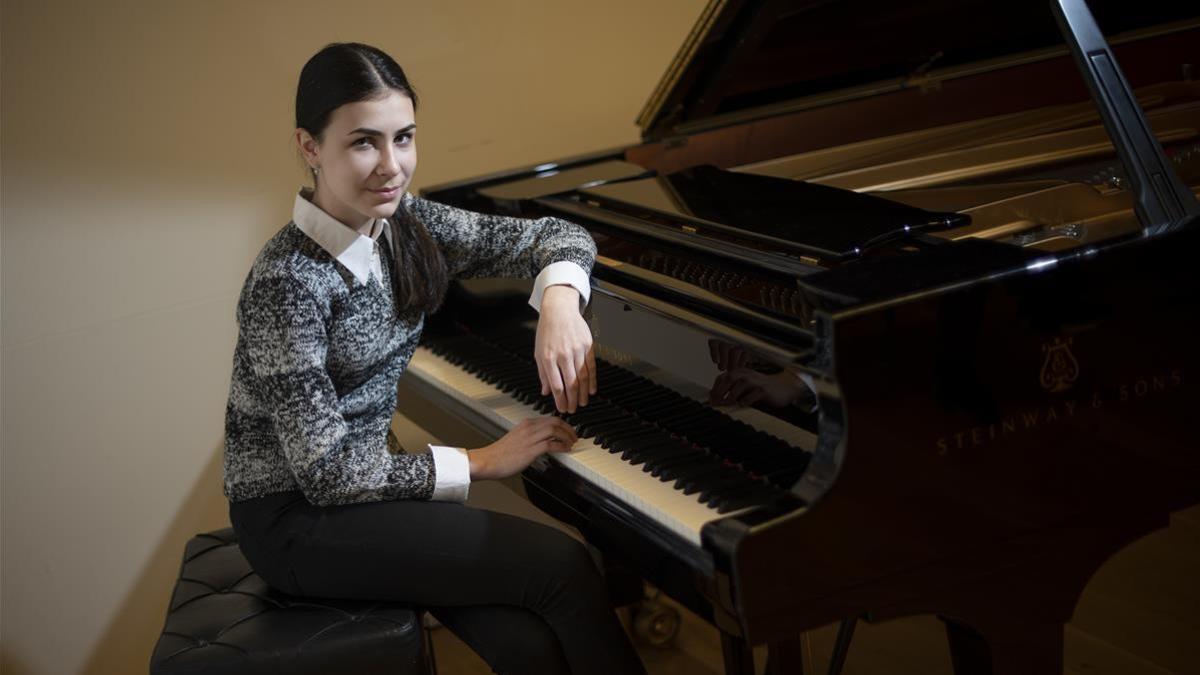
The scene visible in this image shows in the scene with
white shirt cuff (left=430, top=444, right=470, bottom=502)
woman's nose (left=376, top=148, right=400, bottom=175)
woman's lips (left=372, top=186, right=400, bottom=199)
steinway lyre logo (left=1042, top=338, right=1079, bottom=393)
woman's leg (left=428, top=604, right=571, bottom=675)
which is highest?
woman's nose (left=376, top=148, right=400, bottom=175)

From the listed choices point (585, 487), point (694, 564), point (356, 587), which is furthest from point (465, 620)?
point (694, 564)

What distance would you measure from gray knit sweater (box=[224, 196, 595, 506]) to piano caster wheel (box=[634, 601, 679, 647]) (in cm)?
95

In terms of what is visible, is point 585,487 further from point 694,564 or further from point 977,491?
point 977,491

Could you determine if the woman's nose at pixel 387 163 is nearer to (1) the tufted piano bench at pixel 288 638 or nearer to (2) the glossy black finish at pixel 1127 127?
(1) the tufted piano bench at pixel 288 638

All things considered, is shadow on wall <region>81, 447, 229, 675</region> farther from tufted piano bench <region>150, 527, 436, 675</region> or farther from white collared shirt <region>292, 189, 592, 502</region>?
white collared shirt <region>292, 189, 592, 502</region>

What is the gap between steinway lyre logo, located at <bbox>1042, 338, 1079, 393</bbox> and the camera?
1.45m

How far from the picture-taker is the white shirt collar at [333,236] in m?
1.79

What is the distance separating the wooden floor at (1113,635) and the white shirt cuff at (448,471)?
100cm

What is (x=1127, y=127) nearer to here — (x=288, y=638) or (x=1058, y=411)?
(x=1058, y=411)

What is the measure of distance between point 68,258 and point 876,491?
1.88 metres

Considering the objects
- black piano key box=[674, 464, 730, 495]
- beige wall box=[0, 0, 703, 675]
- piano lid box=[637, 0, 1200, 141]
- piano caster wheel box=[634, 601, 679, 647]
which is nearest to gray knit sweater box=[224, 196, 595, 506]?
black piano key box=[674, 464, 730, 495]

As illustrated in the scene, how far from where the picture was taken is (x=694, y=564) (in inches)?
57.4

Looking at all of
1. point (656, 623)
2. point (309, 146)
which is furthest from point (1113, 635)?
point (309, 146)

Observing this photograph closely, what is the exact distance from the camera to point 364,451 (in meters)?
1.76
